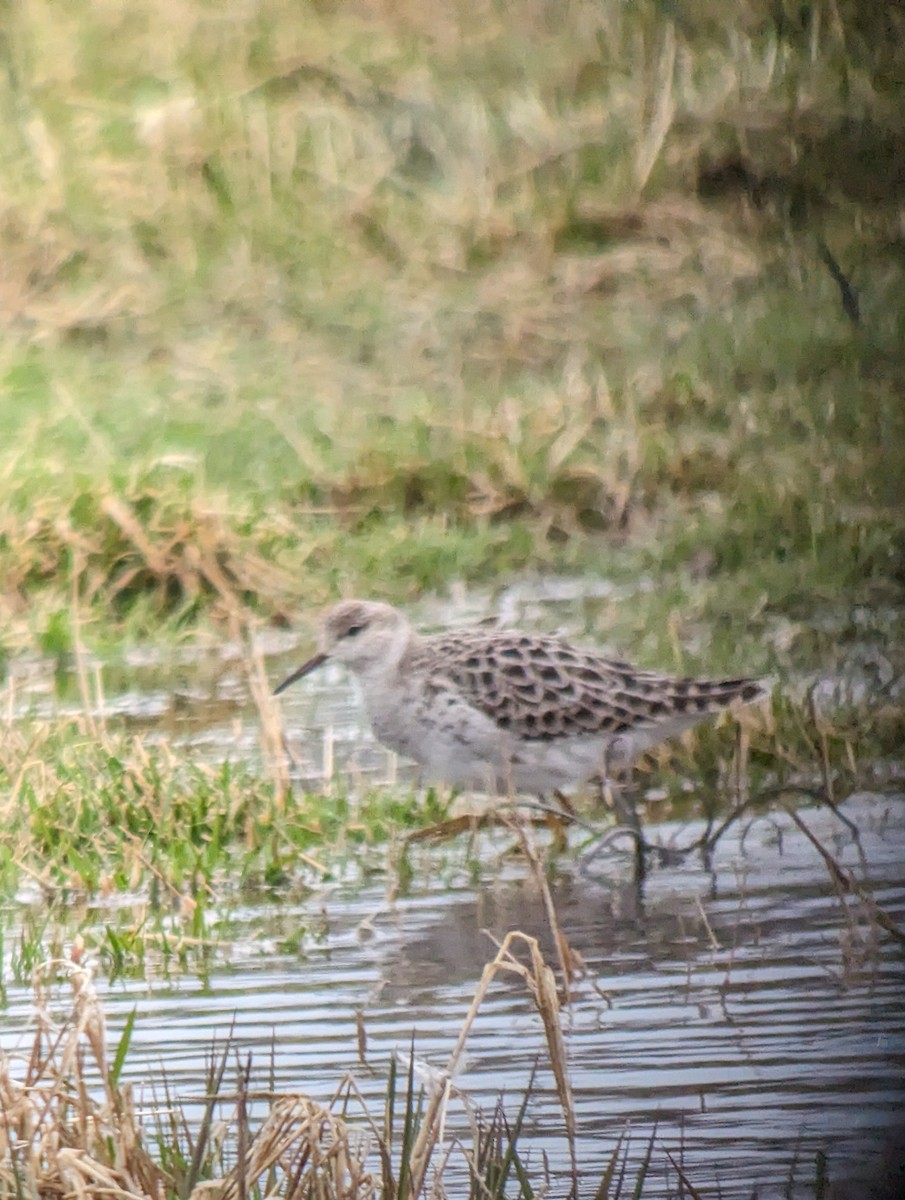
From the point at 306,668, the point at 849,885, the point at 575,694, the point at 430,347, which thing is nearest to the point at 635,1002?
the point at 849,885

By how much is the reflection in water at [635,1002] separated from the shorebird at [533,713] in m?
0.34

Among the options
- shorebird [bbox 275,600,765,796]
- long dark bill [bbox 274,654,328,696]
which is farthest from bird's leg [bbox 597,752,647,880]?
long dark bill [bbox 274,654,328,696]

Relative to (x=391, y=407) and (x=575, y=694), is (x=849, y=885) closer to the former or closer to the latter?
(x=575, y=694)

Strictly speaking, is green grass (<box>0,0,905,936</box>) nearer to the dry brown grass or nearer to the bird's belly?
the bird's belly

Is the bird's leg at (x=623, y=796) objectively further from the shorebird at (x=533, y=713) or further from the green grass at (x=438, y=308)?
the green grass at (x=438, y=308)

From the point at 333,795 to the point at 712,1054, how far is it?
1.76 meters

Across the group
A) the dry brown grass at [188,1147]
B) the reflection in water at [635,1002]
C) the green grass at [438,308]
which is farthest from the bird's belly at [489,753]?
the dry brown grass at [188,1147]

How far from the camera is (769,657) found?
21.2ft

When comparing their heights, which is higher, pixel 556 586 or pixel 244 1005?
pixel 244 1005

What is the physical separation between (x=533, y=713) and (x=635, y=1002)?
1.26 m

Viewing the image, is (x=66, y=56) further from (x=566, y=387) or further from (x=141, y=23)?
(x=566, y=387)

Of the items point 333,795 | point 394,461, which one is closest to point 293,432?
point 394,461

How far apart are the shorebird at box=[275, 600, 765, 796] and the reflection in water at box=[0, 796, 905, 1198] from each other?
34 centimetres

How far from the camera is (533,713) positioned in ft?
18.2
